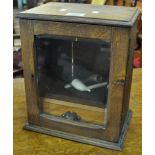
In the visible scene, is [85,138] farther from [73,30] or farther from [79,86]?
[73,30]

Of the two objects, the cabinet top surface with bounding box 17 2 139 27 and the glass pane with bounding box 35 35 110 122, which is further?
the glass pane with bounding box 35 35 110 122

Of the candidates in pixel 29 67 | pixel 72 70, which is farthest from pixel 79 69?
pixel 29 67

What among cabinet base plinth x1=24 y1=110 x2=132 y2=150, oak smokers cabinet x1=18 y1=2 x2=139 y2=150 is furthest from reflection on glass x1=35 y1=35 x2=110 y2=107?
cabinet base plinth x1=24 y1=110 x2=132 y2=150

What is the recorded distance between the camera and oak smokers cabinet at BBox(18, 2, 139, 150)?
706mm

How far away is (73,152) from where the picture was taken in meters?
0.81

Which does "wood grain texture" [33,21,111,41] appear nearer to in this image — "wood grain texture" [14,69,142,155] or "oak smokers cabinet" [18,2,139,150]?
"oak smokers cabinet" [18,2,139,150]

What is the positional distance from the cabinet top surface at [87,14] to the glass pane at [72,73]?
66 mm

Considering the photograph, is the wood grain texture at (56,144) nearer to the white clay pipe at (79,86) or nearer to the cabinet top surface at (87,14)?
the white clay pipe at (79,86)

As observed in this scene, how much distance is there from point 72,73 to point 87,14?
22 cm

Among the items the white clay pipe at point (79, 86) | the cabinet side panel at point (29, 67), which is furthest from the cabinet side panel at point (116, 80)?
the cabinet side panel at point (29, 67)

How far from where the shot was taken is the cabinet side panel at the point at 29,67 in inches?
30.3

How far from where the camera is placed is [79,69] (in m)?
0.86

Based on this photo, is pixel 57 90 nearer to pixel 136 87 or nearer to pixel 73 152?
pixel 73 152
